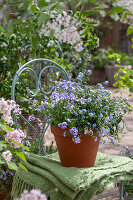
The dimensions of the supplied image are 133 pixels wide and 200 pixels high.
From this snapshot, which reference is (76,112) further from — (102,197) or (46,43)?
(46,43)

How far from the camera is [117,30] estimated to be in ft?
27.3

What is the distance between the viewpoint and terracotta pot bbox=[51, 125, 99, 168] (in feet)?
4.42

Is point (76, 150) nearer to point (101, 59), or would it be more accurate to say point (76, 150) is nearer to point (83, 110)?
point (83, 110)

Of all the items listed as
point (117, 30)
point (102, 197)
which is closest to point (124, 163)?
point (102, 197)

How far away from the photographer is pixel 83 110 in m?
1.29

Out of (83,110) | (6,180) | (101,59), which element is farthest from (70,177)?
(101,59)

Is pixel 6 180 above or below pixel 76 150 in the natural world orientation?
below

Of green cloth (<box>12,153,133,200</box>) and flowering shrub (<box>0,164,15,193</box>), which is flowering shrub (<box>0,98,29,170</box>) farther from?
flowering shrub (<box>0,164,15,193</box>)

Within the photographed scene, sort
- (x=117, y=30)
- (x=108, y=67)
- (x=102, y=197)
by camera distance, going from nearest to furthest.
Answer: (x=102, y=197) → (x=108, y=67) → (x=117, y=30)

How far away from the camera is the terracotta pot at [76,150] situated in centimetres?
135

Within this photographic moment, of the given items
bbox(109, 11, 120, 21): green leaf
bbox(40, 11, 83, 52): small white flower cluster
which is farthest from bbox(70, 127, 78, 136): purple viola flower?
bbox(40, 11, 83, 52): small white flower cluster

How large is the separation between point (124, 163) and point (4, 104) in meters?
0.65

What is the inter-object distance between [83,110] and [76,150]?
0.19m

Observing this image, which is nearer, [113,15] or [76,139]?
[113,15]
